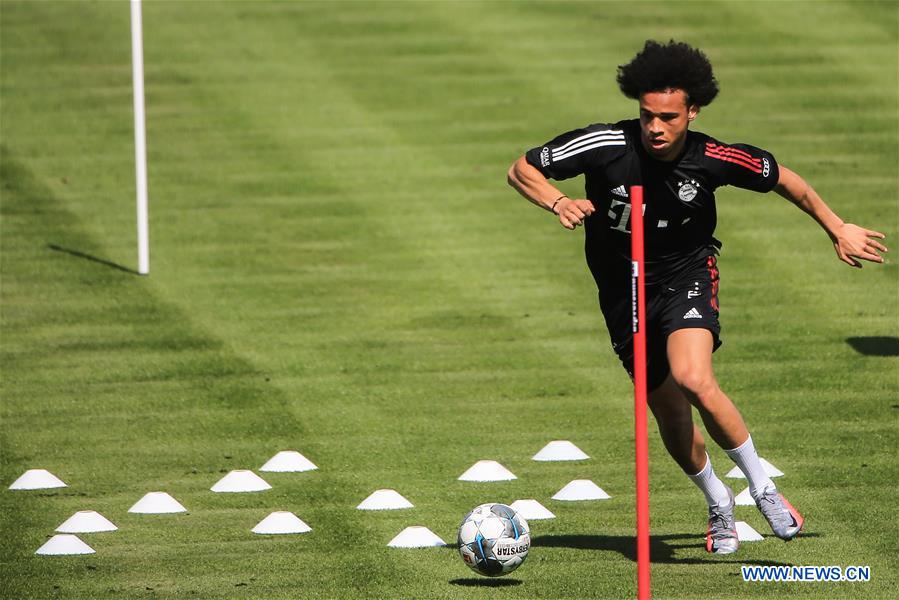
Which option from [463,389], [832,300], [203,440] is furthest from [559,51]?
[203,440]

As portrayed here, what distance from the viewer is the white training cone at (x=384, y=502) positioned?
10.0 metres

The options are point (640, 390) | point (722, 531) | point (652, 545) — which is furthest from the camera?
point (652, 545)

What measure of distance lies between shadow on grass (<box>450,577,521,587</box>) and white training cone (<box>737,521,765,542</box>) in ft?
4.60

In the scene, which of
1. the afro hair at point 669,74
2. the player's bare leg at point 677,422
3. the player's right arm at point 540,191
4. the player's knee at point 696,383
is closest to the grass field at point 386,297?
the player's bare leg at point 677,422

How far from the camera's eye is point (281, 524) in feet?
31.4

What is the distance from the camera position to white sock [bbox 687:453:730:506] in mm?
8875

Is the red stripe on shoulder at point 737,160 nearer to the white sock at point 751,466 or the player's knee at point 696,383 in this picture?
the player's knee at point 696,383

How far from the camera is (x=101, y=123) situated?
70.2 ft

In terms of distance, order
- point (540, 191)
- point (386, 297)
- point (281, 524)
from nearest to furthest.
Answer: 1. point (540, 191)
2. point (281, 524)
3. point (386, 297)

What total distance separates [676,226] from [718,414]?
959 millimetres

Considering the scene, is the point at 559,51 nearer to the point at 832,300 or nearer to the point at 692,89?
the point at 832,300

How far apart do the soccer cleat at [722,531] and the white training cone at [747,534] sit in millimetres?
257

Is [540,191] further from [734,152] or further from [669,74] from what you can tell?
[734,152]

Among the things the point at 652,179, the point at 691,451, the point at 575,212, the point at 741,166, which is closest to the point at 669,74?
the point at 652,179
